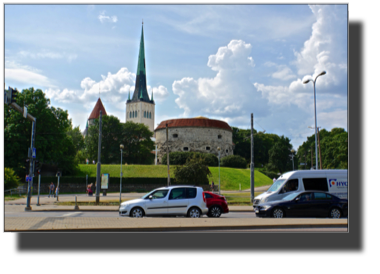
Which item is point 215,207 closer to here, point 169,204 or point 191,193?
point 191,193

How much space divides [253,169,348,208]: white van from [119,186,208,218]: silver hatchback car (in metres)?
3.83

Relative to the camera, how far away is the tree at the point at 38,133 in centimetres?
3966

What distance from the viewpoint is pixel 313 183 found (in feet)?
54.3

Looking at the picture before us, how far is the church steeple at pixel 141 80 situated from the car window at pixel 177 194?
337 feet

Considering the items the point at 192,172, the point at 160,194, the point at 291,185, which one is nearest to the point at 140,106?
the point at 192,172

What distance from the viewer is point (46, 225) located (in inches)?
381

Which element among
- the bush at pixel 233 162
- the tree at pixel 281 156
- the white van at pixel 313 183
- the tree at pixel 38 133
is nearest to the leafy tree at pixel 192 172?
the white van at pixel 313 183

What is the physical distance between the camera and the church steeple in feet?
365

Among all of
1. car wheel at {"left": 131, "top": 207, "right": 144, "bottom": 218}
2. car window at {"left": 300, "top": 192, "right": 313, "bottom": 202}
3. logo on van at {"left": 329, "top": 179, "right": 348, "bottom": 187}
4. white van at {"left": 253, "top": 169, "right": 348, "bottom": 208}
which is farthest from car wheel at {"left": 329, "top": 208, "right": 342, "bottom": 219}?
car wheel at {"left": 131, "top": 207, "right": 144, "bottom": 218}

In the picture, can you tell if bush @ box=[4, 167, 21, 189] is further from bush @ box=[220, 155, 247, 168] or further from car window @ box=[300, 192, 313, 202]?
bush @ box=[220, 155, 247, 168]

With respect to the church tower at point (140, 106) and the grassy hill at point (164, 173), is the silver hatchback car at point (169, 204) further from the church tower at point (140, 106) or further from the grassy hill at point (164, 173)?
the church tower at point (140, 106)

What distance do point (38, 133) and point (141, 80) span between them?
80.4m

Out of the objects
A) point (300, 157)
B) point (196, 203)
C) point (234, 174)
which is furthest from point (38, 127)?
point (300, 157)
